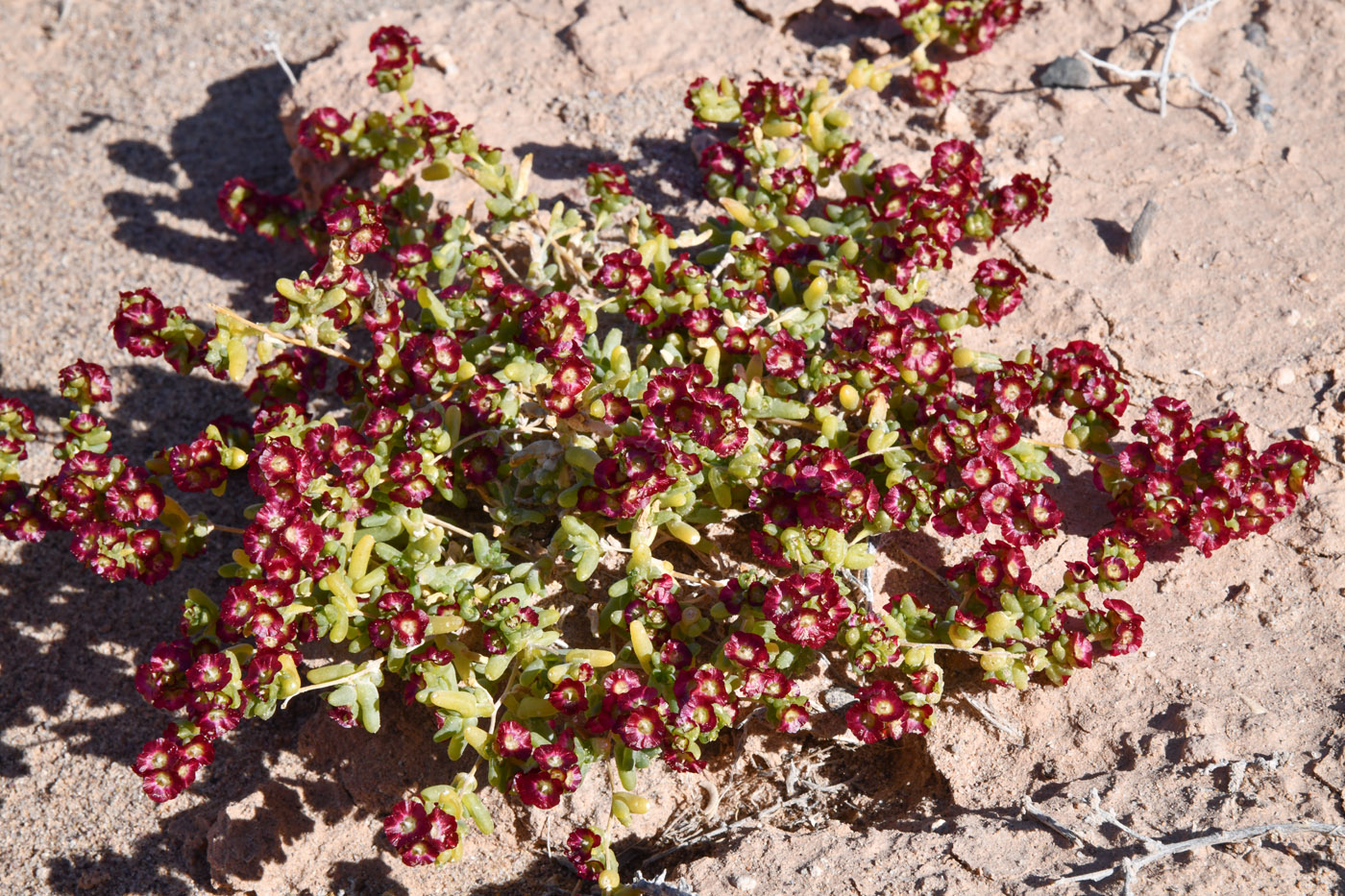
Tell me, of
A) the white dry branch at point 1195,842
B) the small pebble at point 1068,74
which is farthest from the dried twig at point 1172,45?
the white dry branch at point 1195,842

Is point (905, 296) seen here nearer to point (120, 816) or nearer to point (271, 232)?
point (271, 232)

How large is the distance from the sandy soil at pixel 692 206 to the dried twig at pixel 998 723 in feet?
0.04

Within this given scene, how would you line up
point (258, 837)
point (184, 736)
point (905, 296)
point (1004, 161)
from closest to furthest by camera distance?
point (184, 736)
point (258, 837)
point (905, 296)
point (1004, 161)

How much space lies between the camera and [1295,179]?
13.5 ft

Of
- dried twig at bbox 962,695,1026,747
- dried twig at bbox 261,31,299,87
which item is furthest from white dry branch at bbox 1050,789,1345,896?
dried twig at bbox 261,31,299,87

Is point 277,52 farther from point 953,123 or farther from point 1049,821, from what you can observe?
point 1049,821

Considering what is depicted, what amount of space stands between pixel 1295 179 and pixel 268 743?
13.9 ft

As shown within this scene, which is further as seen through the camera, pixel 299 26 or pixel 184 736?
pixel 299 26

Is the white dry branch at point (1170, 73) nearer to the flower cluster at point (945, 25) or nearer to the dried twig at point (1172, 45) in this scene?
the dried twig at point (1172, 45)

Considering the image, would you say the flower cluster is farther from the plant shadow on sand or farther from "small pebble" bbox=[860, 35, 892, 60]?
the plant shadow on sand

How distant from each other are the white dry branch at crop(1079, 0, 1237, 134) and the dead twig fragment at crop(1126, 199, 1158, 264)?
0.60m

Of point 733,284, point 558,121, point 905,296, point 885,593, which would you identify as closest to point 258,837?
point 885,593

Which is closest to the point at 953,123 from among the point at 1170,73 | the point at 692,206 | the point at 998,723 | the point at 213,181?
the point at 1170,73

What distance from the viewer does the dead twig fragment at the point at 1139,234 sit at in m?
3.98
